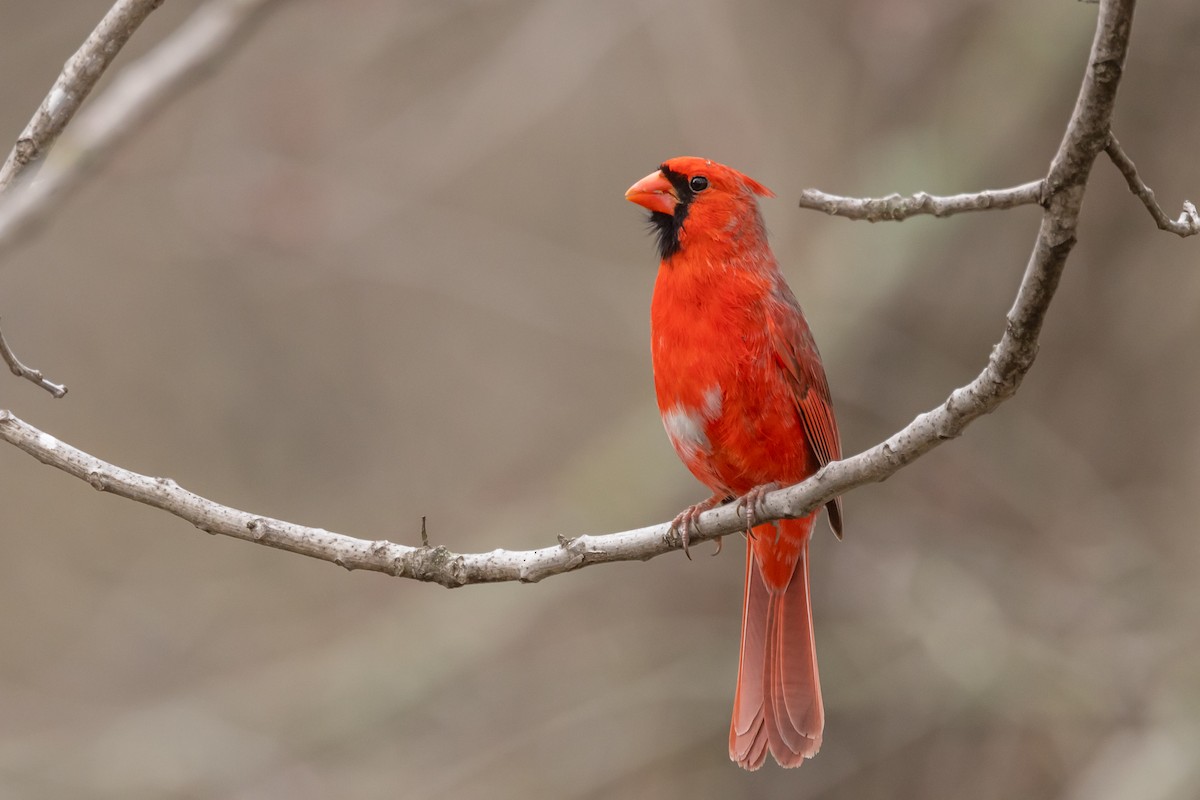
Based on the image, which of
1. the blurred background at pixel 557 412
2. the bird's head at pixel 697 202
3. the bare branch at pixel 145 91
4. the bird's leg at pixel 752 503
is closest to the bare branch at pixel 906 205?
the bird's leg at pixel 752 503

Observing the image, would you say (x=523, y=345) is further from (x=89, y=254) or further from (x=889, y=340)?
(x=889, y=340)

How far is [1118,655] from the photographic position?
453cm

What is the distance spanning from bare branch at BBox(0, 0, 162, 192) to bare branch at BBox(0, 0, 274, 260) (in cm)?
16

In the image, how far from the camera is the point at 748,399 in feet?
10.9

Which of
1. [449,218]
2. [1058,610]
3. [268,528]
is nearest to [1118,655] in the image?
[1058,610]

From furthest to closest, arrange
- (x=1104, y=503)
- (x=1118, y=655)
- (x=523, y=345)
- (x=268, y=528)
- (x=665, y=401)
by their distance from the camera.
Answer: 1. (x=523, y=345)
2. (x=1104, y=503)
3. (x=1118, y=655)
4. (x=665, y=401)
5. (x=268, y=528)

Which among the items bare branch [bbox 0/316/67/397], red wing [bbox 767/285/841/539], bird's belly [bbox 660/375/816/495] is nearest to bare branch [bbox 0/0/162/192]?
bare branch [bbox 0/316/67/397]

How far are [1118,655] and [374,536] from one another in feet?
12.5

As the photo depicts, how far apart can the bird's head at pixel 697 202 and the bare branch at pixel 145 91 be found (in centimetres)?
112

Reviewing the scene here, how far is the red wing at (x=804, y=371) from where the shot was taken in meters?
3.40

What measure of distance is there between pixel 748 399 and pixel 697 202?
24.9 inches

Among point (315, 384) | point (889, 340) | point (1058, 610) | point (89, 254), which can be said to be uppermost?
point (89, 254)

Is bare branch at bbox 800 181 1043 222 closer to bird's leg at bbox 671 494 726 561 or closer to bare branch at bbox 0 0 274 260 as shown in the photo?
bird's leg at bbox 671 494 726 561

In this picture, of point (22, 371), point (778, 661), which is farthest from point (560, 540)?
point (778, 661)
